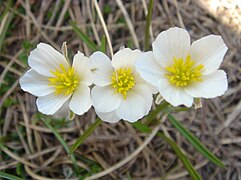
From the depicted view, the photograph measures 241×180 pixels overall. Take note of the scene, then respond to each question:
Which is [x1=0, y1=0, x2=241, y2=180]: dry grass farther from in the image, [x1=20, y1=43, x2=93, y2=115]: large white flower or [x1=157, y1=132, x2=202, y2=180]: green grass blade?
[x1=20, y1=43, x2=93, y2=115]: large white flower

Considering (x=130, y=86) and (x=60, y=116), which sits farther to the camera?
(x=60, y=116)

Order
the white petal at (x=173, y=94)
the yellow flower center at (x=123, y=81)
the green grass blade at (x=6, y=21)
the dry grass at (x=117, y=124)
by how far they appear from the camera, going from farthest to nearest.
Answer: the green grass blade at (x=6, y=21) → the dry grass at (x=117, y=124) → the yellow flower center at (x=123, y=81) → the white petal at (x=173, y=94)

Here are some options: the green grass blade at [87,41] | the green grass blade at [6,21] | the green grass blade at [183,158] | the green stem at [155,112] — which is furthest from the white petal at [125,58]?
the green grass blade at [6,21]

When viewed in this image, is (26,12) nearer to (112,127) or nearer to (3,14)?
(3,14)

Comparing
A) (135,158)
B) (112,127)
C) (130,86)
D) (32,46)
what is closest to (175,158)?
(135,158)

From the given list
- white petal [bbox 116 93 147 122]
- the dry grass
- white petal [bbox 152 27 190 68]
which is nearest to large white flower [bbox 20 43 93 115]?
white petal [bbox 116 93 147 122]

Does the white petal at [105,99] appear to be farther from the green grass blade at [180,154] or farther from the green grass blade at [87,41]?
the green grass blade at [87,41]

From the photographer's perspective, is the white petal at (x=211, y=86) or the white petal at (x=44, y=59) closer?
the white petal at (x=211, y=86)

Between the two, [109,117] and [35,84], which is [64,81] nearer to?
[35,84]
